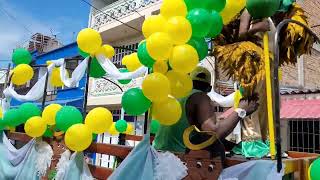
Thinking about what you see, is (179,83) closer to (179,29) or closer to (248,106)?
(179,29)

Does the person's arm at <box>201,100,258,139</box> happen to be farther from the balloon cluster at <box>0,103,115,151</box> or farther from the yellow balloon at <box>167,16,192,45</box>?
the balloon cluster at <box>0,103,115,151</box>

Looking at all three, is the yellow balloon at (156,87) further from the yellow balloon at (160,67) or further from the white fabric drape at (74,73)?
the white fabric drape at (74,73)

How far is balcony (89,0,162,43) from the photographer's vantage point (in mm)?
12367

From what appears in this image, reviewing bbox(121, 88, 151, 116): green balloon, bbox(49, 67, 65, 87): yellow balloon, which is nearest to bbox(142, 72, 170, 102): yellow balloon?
bbox(121, 88, 151, 116): green balloon

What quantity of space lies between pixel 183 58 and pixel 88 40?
137cm

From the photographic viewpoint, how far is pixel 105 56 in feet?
12.8

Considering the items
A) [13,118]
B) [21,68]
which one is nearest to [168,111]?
[13,118]

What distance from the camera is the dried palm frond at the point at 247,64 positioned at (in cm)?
259

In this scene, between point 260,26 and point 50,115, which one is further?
point 50,115

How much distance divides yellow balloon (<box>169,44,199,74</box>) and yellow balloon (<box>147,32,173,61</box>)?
0.06m

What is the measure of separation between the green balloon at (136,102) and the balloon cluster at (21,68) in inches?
98.6

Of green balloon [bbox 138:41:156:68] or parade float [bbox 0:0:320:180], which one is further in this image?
green balloon [bbox 138:41:156:68]

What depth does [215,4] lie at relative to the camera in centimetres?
283

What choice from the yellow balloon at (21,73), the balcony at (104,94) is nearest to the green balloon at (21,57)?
the yellow balloon at (21,73)
